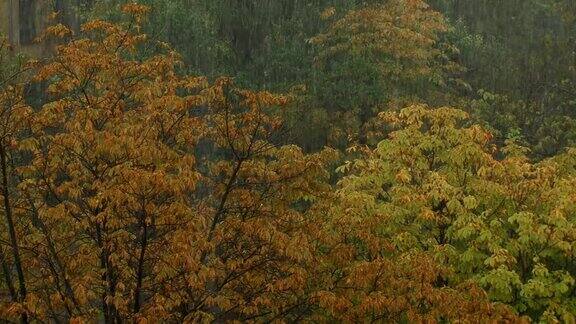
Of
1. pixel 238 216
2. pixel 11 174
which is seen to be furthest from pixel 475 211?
pixel 11 174

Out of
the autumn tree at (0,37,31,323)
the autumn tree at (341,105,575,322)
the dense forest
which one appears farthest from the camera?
the autumn tree at (341,105,575,322)

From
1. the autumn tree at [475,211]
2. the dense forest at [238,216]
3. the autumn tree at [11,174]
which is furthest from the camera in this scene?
the autumn tree at [475,211]

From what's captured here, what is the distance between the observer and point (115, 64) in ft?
44.0

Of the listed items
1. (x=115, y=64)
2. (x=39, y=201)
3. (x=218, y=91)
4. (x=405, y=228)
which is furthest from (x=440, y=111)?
(x=39, y=201)

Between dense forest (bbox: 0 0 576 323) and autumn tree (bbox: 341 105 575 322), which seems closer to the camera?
dense forest (bbox: 0 0 576 323)

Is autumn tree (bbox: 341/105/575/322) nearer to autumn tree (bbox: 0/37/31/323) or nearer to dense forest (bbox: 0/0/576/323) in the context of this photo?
dense forest (bbox: 0/0/576/323)

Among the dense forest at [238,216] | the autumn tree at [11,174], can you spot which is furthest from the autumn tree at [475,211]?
the autumn tree at [11,174]

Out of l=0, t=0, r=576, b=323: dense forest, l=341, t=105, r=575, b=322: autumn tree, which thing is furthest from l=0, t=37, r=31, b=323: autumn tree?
l=341, t=105, r=575, b=322: autumn tree

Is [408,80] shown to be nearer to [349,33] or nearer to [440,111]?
[349,33]

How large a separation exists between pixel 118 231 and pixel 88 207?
3.52 ft

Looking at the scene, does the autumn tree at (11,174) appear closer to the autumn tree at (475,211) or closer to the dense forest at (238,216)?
the dense forest at (238,216)

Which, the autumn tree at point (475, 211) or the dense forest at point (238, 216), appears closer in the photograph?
the dense forest at point (238, 216)

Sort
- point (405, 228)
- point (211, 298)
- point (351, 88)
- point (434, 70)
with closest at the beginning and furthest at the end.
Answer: point (211, 298) < point (405, 228) < point (351, 88) < point (434, 70)

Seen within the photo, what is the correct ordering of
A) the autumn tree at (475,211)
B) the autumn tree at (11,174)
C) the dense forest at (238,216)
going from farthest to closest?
the autumn tree at (475,211)
the dense forest at (238,216)
the autumn tree at (11,174)
